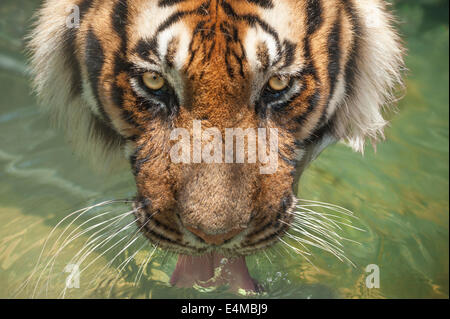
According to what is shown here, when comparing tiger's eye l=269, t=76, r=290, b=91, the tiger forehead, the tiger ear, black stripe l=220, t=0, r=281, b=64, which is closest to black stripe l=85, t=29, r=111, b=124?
the tiger forehead

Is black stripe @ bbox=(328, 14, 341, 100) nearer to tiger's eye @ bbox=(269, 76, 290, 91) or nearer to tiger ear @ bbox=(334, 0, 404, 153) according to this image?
tiger ear @ bbox=(334, 0, 404, 153)

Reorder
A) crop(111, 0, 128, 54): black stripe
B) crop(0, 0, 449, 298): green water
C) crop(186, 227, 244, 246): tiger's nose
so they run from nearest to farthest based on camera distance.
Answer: crop(186, 227, 244, 246): tiger's nose → crop(111, 0, 128, 54): black stripe → crop(0, 0, 449, 298): green water

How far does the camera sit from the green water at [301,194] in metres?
2.03

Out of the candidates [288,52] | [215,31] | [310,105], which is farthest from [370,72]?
[215,31]

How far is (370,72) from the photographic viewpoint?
1.78 meters

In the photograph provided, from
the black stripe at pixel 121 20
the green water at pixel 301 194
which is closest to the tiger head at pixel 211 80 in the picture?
the black stripe at pixel 121 20

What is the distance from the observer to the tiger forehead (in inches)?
52.8

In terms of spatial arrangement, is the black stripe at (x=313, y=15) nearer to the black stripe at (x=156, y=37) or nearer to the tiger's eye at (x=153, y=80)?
the black stripe at (x=156, y=37)

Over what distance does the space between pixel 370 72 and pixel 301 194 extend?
2.49 ft

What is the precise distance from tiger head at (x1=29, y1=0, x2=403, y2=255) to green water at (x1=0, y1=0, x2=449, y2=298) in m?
0.34

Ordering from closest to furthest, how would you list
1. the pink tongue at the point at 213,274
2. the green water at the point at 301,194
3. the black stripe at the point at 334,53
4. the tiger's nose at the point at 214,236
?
1. the tiger's nose at the point at 214,236
2. the black stripe at the point at 334,53
3. the pink tongue at the point at 213,274
4. the green water at the point at 301,194

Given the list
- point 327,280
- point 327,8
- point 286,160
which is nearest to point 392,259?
point 327,280

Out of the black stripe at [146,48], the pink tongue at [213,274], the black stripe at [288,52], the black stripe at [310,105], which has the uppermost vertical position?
the black stripe at [146,48]

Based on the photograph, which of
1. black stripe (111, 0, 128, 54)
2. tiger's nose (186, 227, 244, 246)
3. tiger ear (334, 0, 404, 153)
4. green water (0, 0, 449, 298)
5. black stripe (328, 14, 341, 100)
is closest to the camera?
tiger's nose (186, 227, 244, 246)
